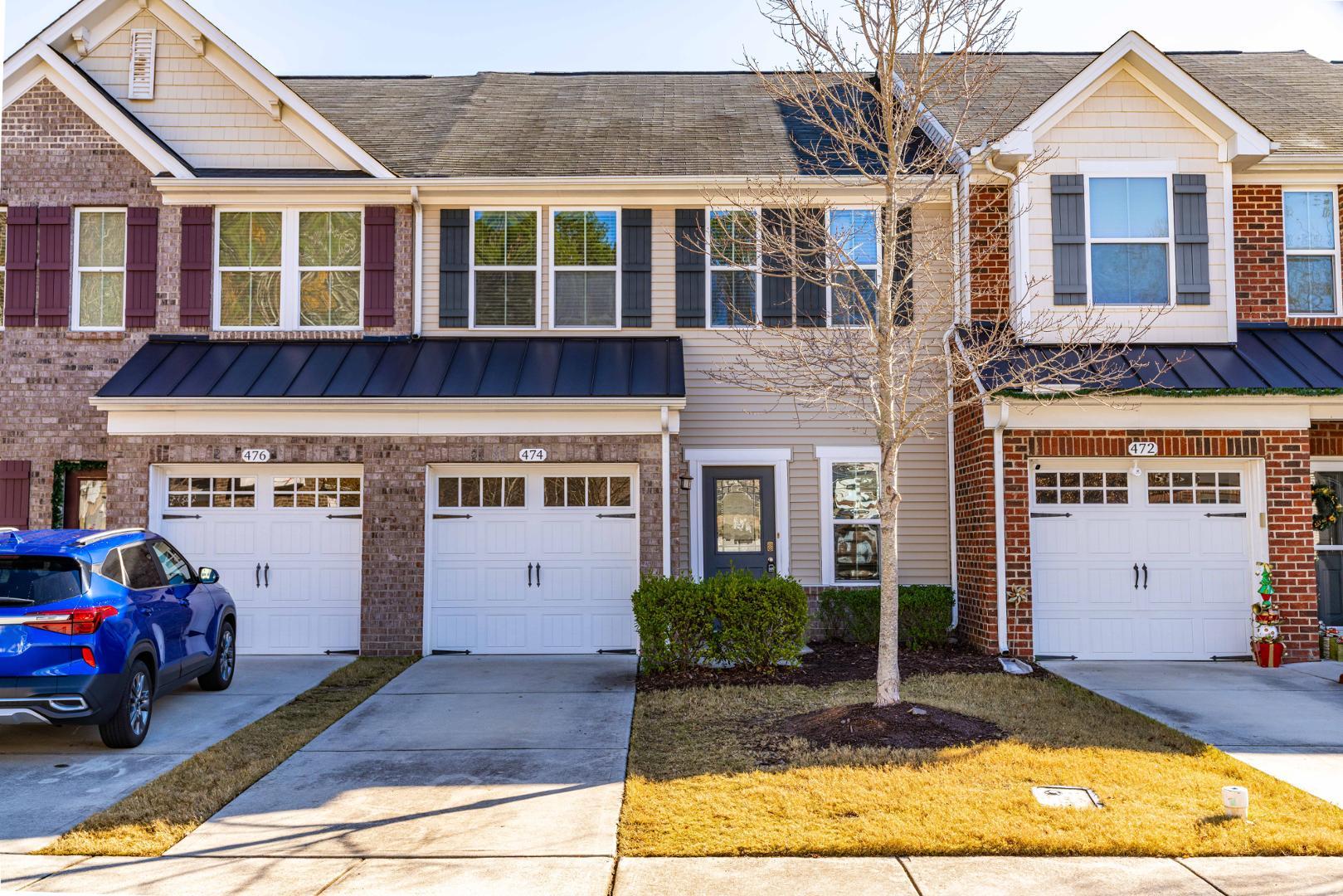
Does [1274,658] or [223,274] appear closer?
[1274,658]

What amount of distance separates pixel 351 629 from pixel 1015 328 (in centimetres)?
867

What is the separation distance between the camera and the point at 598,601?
1253 centimetres

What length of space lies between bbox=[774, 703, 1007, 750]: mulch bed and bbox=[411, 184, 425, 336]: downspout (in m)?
7.42

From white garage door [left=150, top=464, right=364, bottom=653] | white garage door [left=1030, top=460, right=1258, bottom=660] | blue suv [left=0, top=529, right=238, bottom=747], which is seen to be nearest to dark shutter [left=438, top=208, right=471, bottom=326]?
white garage door [left=150, top=464, right=364, bottom=653]

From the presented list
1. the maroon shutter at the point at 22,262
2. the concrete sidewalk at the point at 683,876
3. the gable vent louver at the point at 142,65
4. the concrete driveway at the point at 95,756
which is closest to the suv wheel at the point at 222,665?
the concrete driveway at the point at 95,756

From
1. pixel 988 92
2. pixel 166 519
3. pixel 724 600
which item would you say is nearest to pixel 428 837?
pixel 724 600

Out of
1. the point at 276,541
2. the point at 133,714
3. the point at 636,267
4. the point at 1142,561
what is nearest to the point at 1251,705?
the point at 1142,561

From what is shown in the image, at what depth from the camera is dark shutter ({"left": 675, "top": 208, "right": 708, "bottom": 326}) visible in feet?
43.8

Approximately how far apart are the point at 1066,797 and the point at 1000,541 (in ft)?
18.2

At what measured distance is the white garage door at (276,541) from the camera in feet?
40.9

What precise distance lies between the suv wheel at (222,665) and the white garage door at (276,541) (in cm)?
198

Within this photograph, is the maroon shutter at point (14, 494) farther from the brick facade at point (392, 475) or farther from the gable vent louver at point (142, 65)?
the gable vent louver at point (142, 65)

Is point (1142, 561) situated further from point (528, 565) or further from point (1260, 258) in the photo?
point (528, 565)

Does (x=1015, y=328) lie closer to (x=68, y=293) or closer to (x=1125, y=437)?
(x=1125, y=437)
